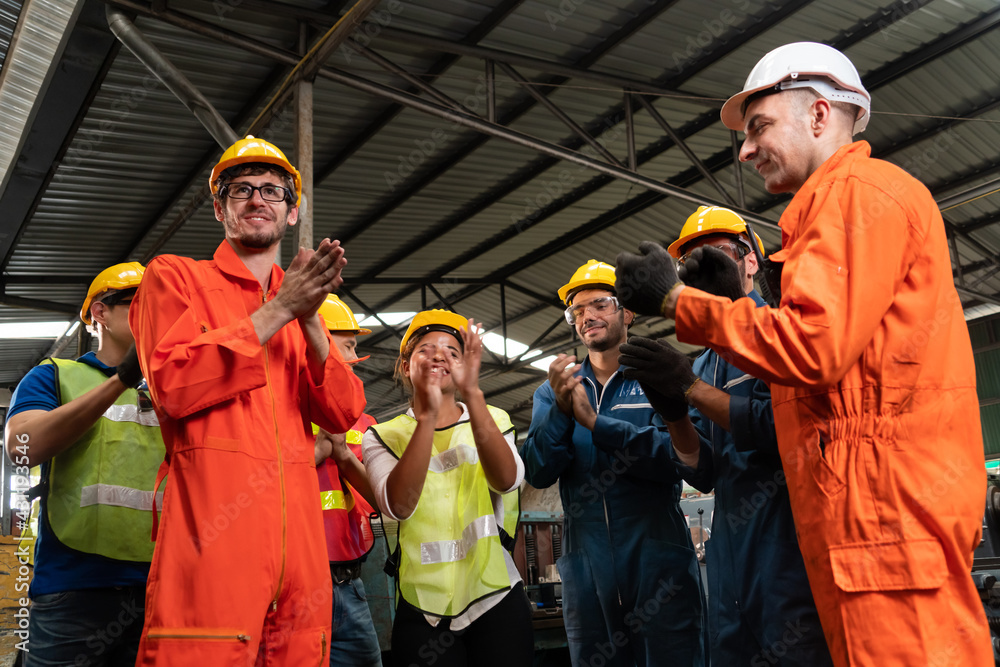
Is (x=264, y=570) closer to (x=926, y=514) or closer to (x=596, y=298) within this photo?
(x=926, y=514)

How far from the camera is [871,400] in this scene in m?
1.69

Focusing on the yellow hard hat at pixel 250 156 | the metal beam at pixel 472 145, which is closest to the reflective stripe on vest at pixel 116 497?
the yellow hard hat at pixel 250 156

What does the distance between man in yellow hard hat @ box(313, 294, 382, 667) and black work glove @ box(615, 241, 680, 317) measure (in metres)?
1.42

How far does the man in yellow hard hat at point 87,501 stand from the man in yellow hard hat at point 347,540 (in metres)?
0.70

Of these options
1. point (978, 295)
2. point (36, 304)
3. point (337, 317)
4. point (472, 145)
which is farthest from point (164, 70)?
point (978, 295)

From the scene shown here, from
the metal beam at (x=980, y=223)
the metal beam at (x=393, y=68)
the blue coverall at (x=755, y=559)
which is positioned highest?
the metal beam at (x=393, y=68)

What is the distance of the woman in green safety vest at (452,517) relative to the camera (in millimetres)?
2709

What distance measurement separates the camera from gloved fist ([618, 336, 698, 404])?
8.10 feet

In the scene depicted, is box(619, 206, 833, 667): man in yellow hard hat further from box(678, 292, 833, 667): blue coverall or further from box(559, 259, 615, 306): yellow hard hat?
box(559, 259, 615, 306): yellow hard hat

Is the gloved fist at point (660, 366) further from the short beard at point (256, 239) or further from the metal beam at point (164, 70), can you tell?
the metal beam at point (164, 70)

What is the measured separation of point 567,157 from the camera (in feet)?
27.5

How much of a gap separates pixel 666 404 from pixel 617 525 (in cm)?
66

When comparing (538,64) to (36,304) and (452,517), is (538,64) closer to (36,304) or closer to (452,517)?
(452,517)

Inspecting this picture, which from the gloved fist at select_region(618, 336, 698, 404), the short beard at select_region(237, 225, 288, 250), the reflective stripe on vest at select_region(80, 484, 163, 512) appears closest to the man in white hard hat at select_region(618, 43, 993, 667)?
the gloved fist at select_region(618, 336, 698, 404)
